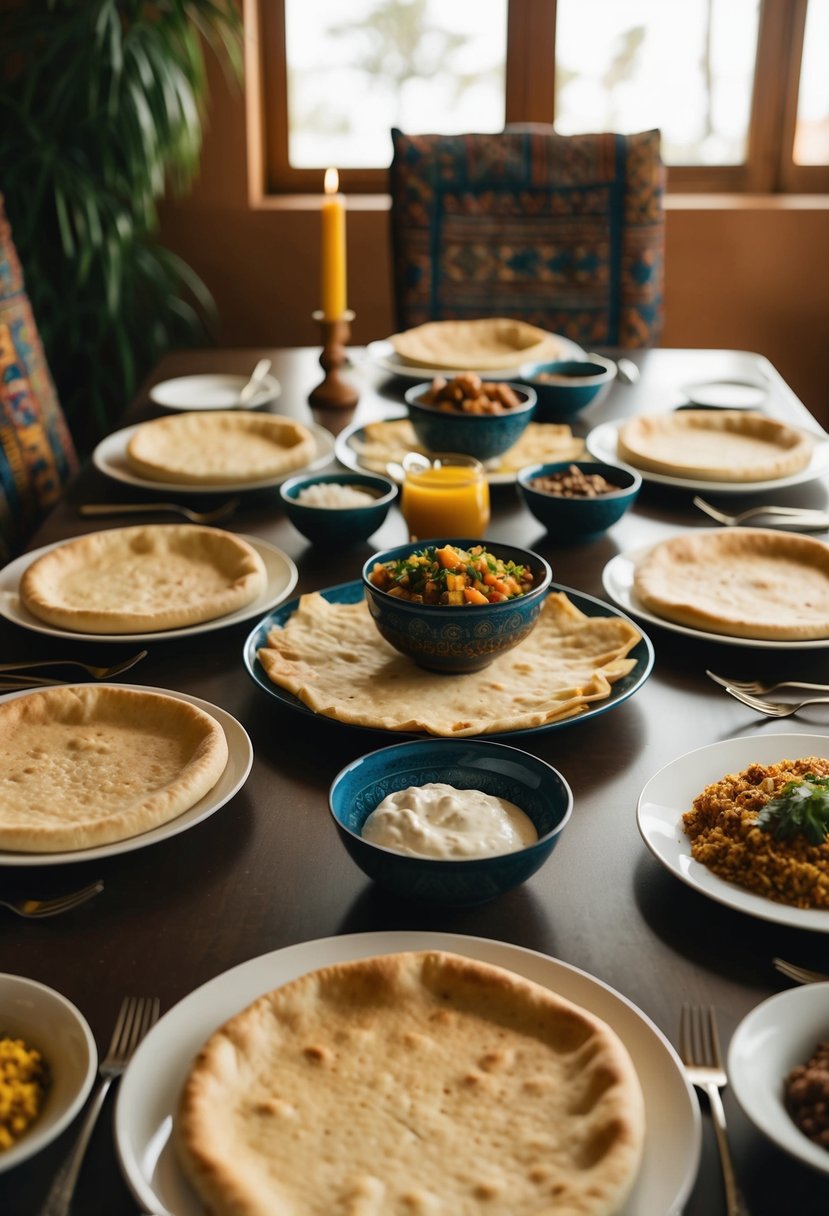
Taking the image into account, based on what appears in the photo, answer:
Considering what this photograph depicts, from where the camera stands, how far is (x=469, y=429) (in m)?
1.96

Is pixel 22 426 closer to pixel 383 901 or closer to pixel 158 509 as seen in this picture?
pixel 158 509

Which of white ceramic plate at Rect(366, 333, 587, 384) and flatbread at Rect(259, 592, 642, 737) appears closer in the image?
flatbread at Rect(259, 592, 642, 737)

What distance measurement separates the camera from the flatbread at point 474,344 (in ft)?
8.44

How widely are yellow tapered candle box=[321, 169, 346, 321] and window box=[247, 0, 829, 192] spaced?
2365 millimetres

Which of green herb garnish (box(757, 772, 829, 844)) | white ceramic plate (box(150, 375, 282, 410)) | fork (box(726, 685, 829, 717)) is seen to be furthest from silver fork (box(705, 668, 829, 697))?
white ceramic plate (box(150, 375, 282, 410))

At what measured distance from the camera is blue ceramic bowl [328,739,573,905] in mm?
929

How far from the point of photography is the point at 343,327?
8.04ft

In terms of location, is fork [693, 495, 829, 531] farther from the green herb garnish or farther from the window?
the window

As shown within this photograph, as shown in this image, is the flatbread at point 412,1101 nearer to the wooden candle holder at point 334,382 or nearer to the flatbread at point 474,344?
the wooden candle holder at point 334,382

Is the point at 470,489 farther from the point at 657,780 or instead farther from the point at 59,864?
the point at 59,864

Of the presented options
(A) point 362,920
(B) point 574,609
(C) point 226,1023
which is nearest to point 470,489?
(B) point 574,609

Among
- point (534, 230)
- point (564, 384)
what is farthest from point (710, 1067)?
point (534, 230)

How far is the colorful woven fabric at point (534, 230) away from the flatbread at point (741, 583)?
5.38 ft

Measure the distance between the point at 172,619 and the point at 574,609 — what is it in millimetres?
501
